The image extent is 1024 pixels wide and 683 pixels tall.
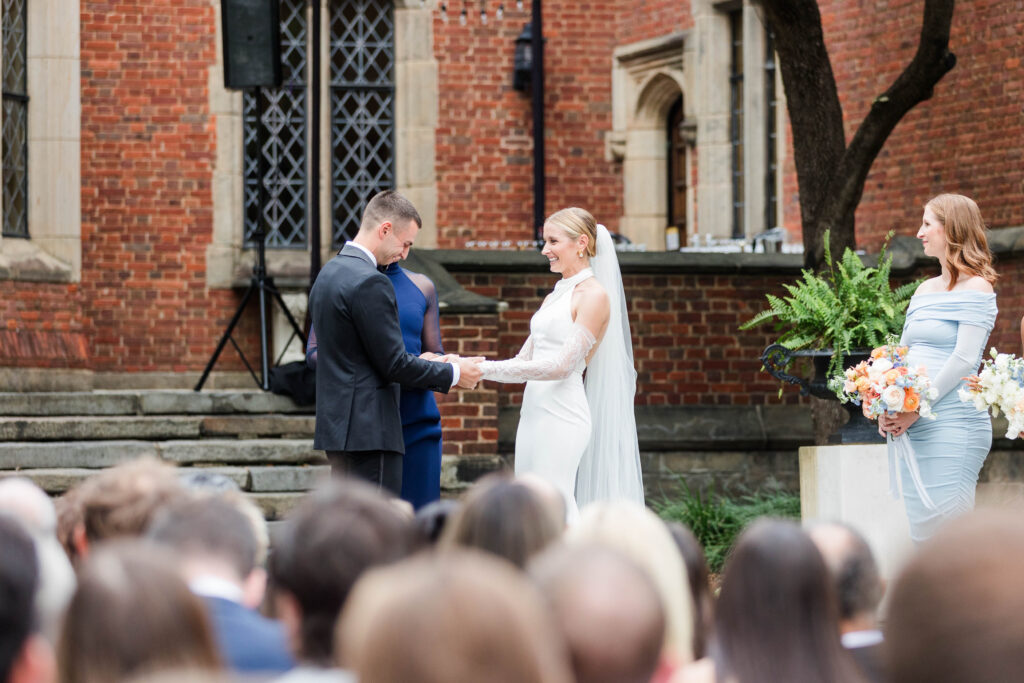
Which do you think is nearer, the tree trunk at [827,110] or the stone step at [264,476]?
the stone step at [264,476]

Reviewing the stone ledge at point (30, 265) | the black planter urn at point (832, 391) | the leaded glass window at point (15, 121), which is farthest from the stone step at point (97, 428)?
the black planter urn at point (832, 391)

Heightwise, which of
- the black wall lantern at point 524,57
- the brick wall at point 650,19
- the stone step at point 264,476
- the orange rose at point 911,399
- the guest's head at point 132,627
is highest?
the brick wall at point 650,19

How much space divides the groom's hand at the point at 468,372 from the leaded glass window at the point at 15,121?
7193 mm

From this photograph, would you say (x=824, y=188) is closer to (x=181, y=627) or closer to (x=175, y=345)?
(x=175, y=345)

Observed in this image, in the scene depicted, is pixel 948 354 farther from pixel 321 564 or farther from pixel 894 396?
pixel 321 564

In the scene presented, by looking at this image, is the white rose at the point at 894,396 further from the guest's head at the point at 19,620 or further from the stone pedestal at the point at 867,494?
the guest's head at the point at 19,620

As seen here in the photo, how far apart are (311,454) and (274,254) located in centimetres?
499

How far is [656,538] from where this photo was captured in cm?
301

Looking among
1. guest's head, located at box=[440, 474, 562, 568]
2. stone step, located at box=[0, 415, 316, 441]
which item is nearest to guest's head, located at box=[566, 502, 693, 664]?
guest's head, located at box=[440, 474, 562, 568]

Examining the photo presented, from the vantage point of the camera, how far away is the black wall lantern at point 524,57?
49.6 ft

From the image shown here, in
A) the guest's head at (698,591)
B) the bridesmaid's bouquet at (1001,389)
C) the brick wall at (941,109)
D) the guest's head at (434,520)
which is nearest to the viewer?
the guest's head at (698,591)

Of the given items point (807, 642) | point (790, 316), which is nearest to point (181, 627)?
point (807, 642)

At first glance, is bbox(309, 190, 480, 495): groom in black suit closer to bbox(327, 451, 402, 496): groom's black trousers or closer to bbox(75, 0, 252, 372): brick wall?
bbox(327, 451, 402, 496): groom's black trousers

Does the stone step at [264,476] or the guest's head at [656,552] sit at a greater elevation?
the guest's head at [656,552]
